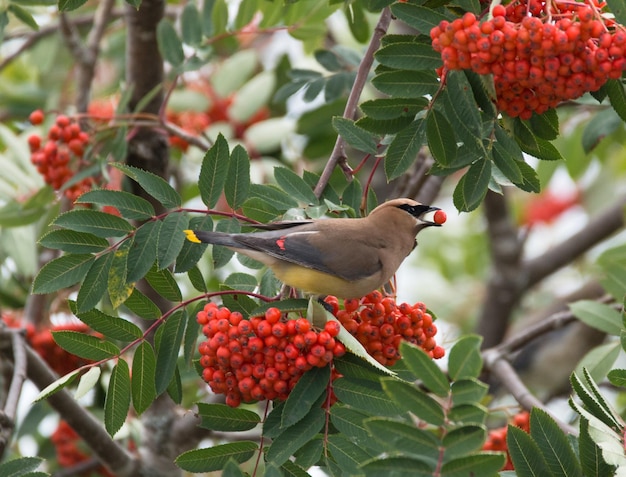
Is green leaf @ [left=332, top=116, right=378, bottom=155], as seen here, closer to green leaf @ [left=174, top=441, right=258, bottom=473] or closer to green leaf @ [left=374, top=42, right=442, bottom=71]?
green leaf @ [left=374, top=42, right=442, bottom=71]

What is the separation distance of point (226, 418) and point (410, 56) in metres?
1.20

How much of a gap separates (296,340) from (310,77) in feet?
6.74

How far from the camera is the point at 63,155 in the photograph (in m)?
4.02

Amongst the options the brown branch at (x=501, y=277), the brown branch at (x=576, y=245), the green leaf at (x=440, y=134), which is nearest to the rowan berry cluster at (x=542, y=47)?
the green leaf at (x=440, y=134)

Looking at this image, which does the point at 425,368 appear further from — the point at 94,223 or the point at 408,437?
the point at 94,223

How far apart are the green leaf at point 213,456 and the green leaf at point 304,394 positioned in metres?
0.24

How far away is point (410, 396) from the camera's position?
7.02 ft

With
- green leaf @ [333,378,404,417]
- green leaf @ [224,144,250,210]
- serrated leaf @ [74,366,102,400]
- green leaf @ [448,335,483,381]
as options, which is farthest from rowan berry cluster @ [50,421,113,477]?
green leaf @ [448,335,483,381]

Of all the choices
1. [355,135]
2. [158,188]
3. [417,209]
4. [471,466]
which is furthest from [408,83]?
[471,466]

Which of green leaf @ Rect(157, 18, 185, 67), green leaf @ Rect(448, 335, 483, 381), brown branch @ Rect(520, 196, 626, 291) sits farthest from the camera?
brown branch @ Rect(520, 196, 626, 291)

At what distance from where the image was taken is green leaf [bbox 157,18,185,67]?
4.08 meters

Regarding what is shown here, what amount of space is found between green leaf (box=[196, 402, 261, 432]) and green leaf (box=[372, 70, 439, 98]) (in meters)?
1.04

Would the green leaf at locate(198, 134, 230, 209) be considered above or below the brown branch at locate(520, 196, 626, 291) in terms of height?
above

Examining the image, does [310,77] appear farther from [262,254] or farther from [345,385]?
[345,385]
